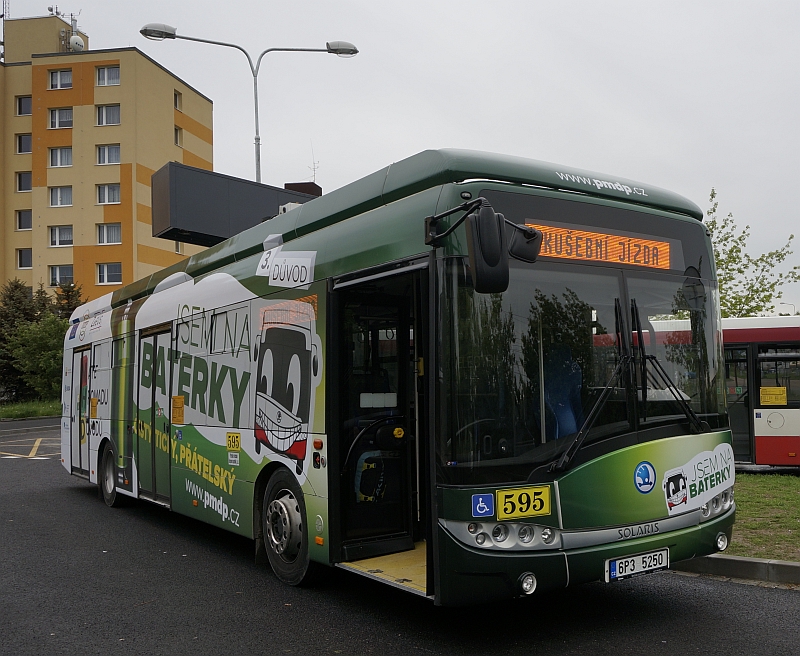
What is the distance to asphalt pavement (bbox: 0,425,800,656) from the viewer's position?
5.60m

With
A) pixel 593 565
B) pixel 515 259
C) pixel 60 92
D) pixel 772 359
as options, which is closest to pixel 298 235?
pixel 515 259

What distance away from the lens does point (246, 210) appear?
1733 cm

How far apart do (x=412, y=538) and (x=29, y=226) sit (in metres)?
50.6

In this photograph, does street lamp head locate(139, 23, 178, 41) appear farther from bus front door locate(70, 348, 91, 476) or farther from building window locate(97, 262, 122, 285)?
building window locate(97, 262, 122, 285)

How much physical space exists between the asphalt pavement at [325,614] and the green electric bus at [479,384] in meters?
0.41

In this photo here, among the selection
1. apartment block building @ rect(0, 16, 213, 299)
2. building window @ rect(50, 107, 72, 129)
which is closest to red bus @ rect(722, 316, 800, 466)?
apartment block building @ rect(0, 16, 213, 299)

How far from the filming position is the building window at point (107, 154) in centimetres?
4956

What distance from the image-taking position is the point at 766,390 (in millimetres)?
14477

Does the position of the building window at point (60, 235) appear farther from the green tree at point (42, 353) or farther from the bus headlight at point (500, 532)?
the bus headlight at point (500, 532)

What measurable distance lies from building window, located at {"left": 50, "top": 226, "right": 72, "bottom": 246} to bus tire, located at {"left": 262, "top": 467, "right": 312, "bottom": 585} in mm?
46463

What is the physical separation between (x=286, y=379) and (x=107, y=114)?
155 feet

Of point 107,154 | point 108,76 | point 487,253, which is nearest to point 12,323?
point 107,154

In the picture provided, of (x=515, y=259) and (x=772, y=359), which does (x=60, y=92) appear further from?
(x=515, y=259)

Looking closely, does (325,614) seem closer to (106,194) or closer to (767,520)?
(767,520)
